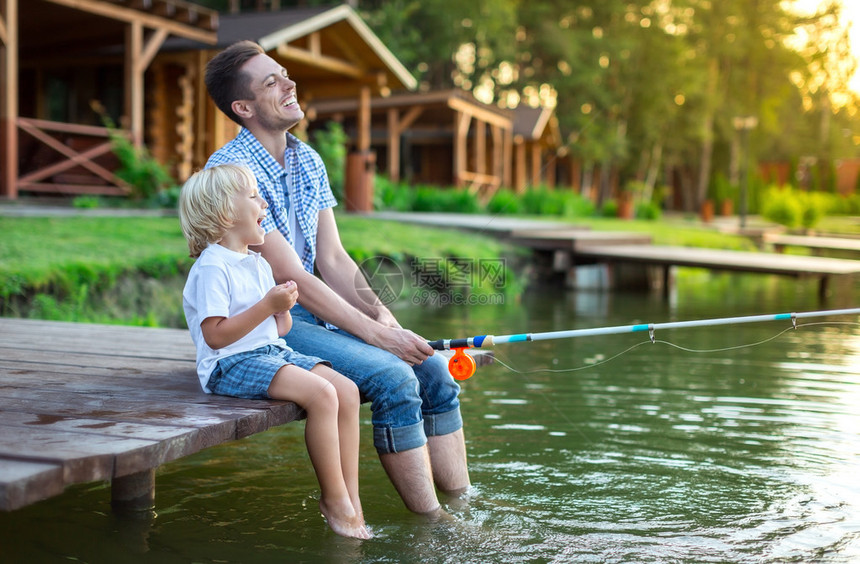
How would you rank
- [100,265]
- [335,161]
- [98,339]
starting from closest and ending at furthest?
1. [98,339]
2. [100,265]
3. [335,161]

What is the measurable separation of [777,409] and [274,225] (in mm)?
2985

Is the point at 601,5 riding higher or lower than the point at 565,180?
higher

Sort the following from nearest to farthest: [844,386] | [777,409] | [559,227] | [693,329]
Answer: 1. [777,409]
2. [844,386]
3. [693,329]
4. [559,227]

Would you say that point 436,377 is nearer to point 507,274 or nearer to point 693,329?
point 693,329

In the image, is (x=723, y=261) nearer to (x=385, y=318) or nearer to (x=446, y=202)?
(x=446, y=202)

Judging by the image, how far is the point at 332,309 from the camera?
2.95 m

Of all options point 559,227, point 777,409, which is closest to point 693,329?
point 777,409

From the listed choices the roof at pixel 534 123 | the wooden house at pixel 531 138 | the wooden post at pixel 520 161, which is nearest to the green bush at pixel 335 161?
the wooden house at pixel 531 138

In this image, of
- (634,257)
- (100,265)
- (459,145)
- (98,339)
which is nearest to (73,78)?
(459,145)

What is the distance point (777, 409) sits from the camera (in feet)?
15.7

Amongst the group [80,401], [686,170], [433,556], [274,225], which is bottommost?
[433,556]

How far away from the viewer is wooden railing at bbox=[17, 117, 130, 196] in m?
11.2

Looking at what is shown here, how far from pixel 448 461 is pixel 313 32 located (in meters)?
12.2

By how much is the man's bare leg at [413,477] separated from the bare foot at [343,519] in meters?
0.21
